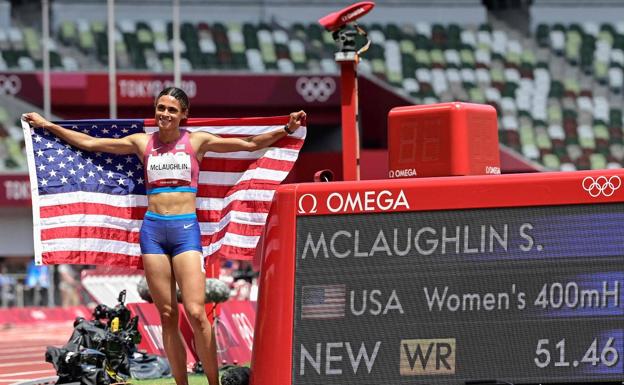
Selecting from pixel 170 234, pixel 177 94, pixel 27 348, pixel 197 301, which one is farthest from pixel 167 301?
pixel 27 348

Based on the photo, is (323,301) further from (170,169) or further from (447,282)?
(170,169)

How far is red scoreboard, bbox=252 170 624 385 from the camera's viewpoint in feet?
18.7

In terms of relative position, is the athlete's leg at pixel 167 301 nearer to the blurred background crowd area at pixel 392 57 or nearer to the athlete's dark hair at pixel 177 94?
the athlete's dark hair at pixel 177 94

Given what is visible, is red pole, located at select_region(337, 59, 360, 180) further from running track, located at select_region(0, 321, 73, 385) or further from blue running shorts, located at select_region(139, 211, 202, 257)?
running track, located at select_region(0, 321, 73, 385)

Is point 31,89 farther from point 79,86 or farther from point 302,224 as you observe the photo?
point 302,224

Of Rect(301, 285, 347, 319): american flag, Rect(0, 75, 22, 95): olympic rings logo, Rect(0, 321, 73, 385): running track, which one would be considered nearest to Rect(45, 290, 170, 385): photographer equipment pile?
Rect(0, 321, 73, 385): running track

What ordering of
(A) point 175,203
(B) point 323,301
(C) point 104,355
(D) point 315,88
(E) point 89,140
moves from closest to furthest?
1. (B) point 323,301
2. (A) point 175,203
3. (E) point 89,140
4. (C) point 104,355
5. (D) point 315,88

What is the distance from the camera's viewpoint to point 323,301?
5961 mm

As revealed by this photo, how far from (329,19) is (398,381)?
6402 mm

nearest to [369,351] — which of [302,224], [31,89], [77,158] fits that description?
[302,224]

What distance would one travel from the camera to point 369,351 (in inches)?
231

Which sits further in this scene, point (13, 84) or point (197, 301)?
point (13, 84)

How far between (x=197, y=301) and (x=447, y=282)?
225cm

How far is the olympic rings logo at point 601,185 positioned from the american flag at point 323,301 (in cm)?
104
